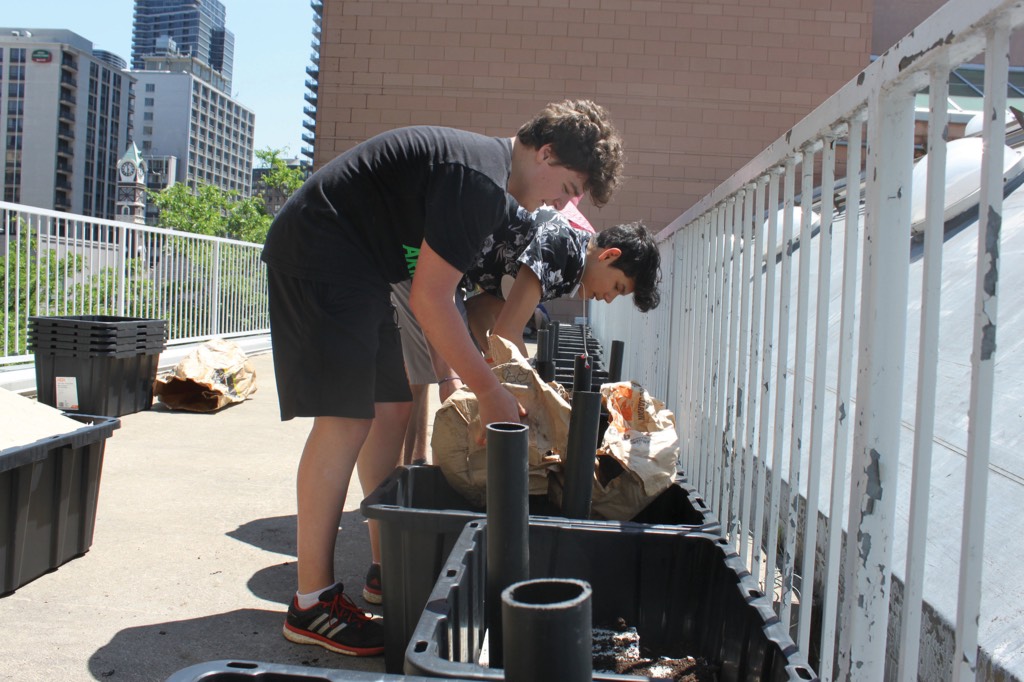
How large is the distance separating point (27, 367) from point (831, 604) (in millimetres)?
5998

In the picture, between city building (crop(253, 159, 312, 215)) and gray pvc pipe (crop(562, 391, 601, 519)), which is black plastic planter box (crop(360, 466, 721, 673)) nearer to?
gray pvc pipe (crop(562, 391, 601, 519))

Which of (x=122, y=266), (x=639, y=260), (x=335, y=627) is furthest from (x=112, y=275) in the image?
(x=335, y=627)

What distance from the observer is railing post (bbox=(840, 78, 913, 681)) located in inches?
49.9

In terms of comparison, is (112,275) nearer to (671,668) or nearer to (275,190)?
(671,668)

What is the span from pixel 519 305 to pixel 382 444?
72 cm

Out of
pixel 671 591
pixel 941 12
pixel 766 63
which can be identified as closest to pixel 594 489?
pixel 671 591

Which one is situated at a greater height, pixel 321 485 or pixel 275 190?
pixel 275 190

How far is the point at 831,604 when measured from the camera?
58.9 inches

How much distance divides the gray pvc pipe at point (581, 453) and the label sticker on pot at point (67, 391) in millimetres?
4325

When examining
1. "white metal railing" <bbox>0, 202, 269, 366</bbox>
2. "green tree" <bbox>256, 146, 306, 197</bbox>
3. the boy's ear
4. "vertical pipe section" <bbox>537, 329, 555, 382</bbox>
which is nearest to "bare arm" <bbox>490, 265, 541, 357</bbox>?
"vertical pipe section" <bbox>537, 329, 555, 382</bbox>

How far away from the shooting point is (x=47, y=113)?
10081 centimetres

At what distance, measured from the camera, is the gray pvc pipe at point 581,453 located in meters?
1.83

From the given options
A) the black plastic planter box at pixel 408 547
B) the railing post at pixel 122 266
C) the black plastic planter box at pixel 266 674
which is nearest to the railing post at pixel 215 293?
the railing post at pixel 122 266

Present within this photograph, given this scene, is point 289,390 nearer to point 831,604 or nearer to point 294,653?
point 294,653
